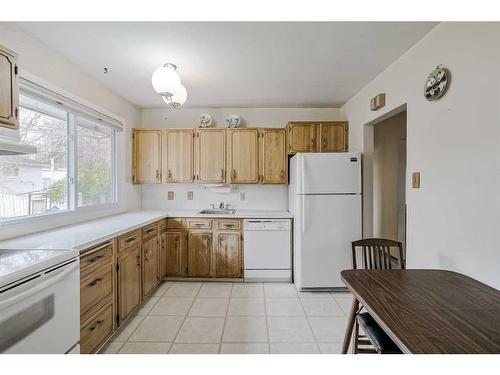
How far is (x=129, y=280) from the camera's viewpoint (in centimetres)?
240

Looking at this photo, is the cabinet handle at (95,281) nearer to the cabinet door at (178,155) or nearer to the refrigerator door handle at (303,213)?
the cabinet door at (178,155)

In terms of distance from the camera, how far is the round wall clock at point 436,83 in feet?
5.71

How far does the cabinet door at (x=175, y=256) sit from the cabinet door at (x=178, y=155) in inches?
32.3

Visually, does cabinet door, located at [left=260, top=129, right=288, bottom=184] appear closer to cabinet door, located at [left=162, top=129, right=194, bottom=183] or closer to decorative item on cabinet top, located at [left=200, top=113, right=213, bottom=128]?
decorative item on cabinet top, located at [left=200, top=113, right=213, bottom=128]

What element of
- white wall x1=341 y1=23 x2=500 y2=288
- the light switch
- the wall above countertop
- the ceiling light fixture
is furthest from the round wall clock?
the wall above countertop

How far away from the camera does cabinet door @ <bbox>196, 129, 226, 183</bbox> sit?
12.1 ft

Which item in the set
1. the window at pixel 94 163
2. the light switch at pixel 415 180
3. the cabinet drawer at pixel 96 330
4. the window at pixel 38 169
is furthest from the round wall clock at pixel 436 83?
the window at pixel 94 163

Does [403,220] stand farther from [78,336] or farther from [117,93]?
[117,93]

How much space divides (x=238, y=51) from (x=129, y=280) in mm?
2239

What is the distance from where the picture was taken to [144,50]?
2176mm

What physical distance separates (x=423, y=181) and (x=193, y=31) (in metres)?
2.03

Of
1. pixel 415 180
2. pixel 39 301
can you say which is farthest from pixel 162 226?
pixel 415 180
